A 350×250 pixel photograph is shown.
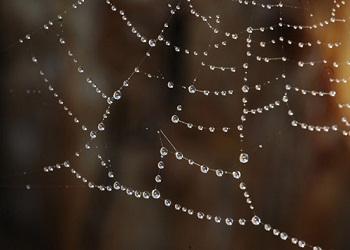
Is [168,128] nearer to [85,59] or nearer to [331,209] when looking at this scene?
[85,59]

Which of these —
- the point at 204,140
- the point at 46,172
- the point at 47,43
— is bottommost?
the point at 46,172

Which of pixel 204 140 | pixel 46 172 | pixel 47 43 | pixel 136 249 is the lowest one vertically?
pixel 136 249

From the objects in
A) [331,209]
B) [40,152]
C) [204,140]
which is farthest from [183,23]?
[331,209]

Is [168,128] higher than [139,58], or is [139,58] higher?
[139,58]

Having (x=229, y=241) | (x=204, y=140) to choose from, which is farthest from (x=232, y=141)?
(x=229, y=241)

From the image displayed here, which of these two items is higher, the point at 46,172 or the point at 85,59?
the point at 85,59

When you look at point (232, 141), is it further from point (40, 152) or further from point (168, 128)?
point (40, 152)
